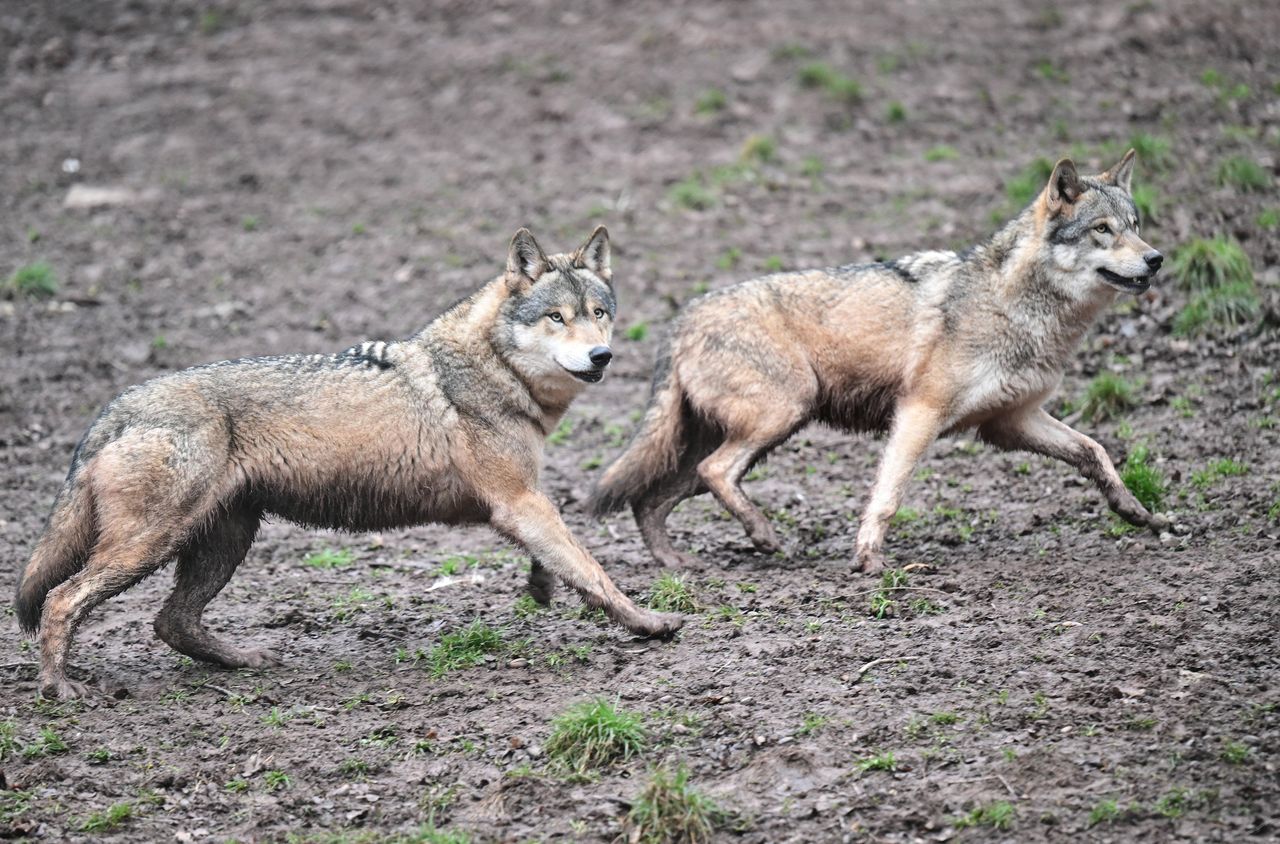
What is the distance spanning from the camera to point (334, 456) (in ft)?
23.2

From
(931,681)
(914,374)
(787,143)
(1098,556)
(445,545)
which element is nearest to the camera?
(931,681)

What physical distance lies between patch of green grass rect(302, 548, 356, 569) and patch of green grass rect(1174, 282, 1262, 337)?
6969mm

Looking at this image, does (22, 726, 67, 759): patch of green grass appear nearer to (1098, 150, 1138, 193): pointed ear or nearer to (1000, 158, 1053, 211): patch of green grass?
(1098, 150, 1138, 193): pointed ear

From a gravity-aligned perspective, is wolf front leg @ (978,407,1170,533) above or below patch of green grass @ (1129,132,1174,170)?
below

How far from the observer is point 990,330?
826 centimetres

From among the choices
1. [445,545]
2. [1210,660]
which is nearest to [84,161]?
[445,545]

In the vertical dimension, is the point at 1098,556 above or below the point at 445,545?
above

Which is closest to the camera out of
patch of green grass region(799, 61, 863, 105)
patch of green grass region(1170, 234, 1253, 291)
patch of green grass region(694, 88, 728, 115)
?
patch of green grass region(1170, 234, 1253, 291)

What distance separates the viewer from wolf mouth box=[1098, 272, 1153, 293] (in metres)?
8.00

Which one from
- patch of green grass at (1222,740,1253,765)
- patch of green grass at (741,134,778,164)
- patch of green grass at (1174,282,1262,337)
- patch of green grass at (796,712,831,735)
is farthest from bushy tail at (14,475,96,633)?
patch of green grass at (741,134,778,164)

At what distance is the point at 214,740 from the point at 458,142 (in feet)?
36.5

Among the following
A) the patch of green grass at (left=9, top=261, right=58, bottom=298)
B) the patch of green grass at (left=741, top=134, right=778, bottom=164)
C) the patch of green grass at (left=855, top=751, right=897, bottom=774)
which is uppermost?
the patch of green grass at (left=741, top=134, right=778, bottom=164)

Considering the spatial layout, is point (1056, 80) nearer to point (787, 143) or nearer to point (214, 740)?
point (787, 143)

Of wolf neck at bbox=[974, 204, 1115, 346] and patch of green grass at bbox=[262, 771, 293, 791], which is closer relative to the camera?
patch of green grass at bbox=[262, 771, 293, 791]
